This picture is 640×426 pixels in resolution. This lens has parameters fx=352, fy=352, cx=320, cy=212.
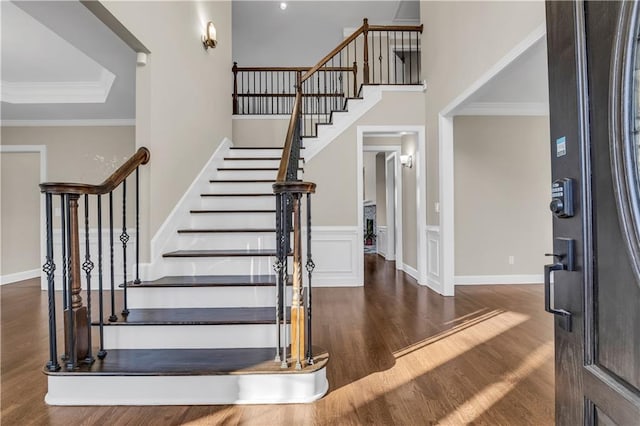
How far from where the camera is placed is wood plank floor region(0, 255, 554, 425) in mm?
1789

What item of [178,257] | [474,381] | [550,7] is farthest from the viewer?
[178,257]

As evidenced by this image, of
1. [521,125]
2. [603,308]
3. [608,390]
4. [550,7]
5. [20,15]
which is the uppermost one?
[20,15]

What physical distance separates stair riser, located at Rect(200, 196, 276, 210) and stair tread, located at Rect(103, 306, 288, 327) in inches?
60.1

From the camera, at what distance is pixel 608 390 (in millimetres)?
772

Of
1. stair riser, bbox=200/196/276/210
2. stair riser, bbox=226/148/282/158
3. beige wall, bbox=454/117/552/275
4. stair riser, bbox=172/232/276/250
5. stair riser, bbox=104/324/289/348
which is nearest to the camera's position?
stair riser, bbox=104/324/289/348

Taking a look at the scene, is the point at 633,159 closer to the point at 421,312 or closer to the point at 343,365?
the point at 343,365

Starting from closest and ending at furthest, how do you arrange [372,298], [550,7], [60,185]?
1. [550,7]
2. [60,185]
3. [372,298]

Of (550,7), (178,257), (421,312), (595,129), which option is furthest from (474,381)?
(178,257)

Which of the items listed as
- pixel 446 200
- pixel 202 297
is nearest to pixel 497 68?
pixel 446 200

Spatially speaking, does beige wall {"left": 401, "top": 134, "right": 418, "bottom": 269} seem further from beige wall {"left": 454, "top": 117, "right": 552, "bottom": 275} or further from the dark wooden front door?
the dark wooden front door

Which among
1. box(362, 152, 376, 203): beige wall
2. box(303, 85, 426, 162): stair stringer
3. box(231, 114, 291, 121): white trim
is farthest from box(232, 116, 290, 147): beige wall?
box(362, 152, 376, 203): beige wall

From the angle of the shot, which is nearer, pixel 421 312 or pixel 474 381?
pixel 474 381

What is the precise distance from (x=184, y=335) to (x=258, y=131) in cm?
425

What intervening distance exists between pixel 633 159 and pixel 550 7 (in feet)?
1.78
